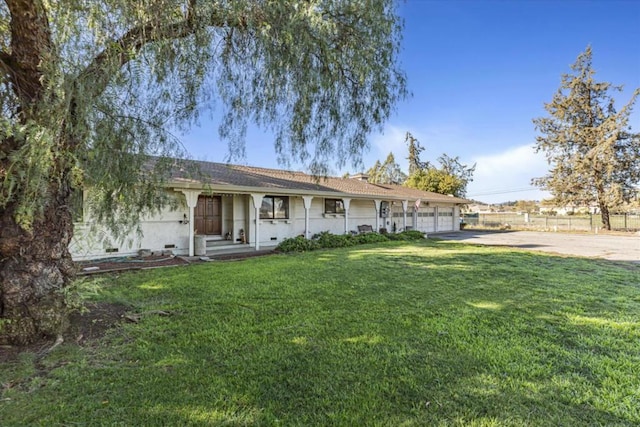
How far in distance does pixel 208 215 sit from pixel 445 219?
18.6m

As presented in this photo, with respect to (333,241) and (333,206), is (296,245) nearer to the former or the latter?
(333,241)

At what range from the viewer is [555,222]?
28.6 metres

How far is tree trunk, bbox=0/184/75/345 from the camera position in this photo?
135 inches

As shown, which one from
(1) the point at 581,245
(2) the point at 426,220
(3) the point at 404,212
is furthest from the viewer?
(2) the point at 426,220

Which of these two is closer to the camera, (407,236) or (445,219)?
(407,236)

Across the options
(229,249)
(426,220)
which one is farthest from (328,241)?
(426,220)

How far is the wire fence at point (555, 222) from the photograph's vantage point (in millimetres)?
26359

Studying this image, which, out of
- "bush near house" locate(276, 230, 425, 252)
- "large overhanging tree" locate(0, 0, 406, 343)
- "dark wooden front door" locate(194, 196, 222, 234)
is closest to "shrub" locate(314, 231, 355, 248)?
"bush near house" locate(276, 230, 425, 252)

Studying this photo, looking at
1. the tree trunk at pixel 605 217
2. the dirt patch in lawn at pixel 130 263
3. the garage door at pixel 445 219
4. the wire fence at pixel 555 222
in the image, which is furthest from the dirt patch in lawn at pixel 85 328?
the tree trunk at pixel 605 217

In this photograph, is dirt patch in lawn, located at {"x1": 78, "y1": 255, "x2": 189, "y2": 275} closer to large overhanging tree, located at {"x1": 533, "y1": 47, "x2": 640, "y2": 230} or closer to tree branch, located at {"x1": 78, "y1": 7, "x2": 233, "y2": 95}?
tree branch, located at {"x1": 78, "y1": 7, "x2": 233, "y2": 95}

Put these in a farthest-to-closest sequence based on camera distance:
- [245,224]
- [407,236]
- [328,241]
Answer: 1. [407,236]
2. [245,224]
3. [328,241]

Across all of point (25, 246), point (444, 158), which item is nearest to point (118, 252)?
point (25, 246)

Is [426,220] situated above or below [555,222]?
above

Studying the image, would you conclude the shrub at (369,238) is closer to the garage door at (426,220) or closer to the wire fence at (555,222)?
the garage door at (426,220)
